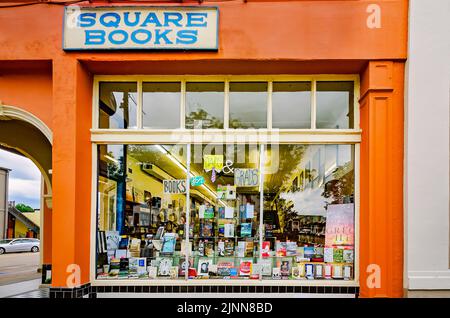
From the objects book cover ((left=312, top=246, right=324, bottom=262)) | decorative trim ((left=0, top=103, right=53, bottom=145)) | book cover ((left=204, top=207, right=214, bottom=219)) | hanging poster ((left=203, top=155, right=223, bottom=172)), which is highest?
decorative trim ((left=0, top=103, right=53, bottom=145))

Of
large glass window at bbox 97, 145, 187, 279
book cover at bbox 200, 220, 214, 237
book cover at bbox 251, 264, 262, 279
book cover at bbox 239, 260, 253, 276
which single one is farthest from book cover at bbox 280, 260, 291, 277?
large glass window at bbox 97, 145, 187, 279

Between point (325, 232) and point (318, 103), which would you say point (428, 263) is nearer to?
point (325, 232)

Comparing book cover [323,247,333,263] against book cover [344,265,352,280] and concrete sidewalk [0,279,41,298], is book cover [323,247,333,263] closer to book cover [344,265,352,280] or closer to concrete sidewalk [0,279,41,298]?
book cover [344,265,352,280]

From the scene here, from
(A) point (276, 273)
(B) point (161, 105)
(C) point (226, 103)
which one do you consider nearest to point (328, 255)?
(A) point (276, 273)

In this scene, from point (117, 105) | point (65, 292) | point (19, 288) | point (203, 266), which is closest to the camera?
point (65, 292)

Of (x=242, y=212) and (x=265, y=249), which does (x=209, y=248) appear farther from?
(x=265, y=249)

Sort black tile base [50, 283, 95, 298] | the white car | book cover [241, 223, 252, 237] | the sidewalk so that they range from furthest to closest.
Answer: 1. the white car
2. the sidewalk
3. book cover [241, 223, 252, 237]
4. black tile base [50, 283, 95, 298]

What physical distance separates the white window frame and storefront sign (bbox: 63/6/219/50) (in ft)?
2.71

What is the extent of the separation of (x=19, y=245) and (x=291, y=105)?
30220mm

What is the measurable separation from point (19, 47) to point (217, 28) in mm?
3414

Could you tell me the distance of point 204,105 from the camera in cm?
840

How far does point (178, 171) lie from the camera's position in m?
8.34

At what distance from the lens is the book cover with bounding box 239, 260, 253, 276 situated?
323 inches

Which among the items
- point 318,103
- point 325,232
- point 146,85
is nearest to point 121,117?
point 146,85
